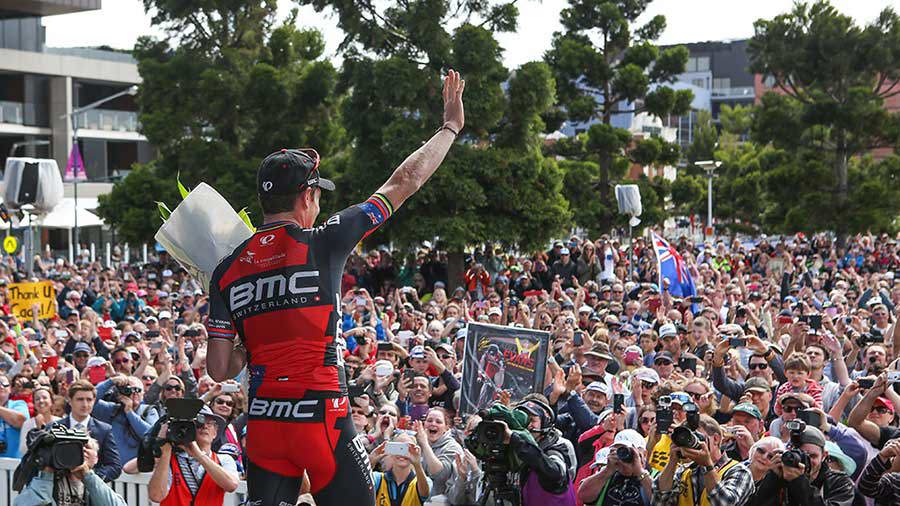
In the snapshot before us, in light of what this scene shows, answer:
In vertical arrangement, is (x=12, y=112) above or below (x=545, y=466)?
above

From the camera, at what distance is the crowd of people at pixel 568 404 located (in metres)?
6.47

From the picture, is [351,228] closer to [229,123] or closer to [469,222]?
[469,222]

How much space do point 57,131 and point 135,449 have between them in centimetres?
4775

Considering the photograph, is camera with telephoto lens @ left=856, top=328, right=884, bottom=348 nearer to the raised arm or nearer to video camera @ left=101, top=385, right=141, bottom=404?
video camera @ left=101, top=385, right=141, bottom=404

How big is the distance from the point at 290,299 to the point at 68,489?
2907 mm

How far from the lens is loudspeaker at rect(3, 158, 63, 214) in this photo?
21391 mm

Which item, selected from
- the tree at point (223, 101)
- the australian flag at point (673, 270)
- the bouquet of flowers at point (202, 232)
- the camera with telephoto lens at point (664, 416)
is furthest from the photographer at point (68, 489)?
the tree at point (223, 101)

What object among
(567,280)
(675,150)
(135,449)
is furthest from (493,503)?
(675,150)

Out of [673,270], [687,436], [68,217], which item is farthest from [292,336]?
[68,217]

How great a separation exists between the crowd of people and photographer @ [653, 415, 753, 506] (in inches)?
0.4

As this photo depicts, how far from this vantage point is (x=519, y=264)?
24.9 meters

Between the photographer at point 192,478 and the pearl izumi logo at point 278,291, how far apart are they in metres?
2.70

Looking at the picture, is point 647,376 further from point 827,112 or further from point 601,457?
point 827,112

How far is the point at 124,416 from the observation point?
9.23m
